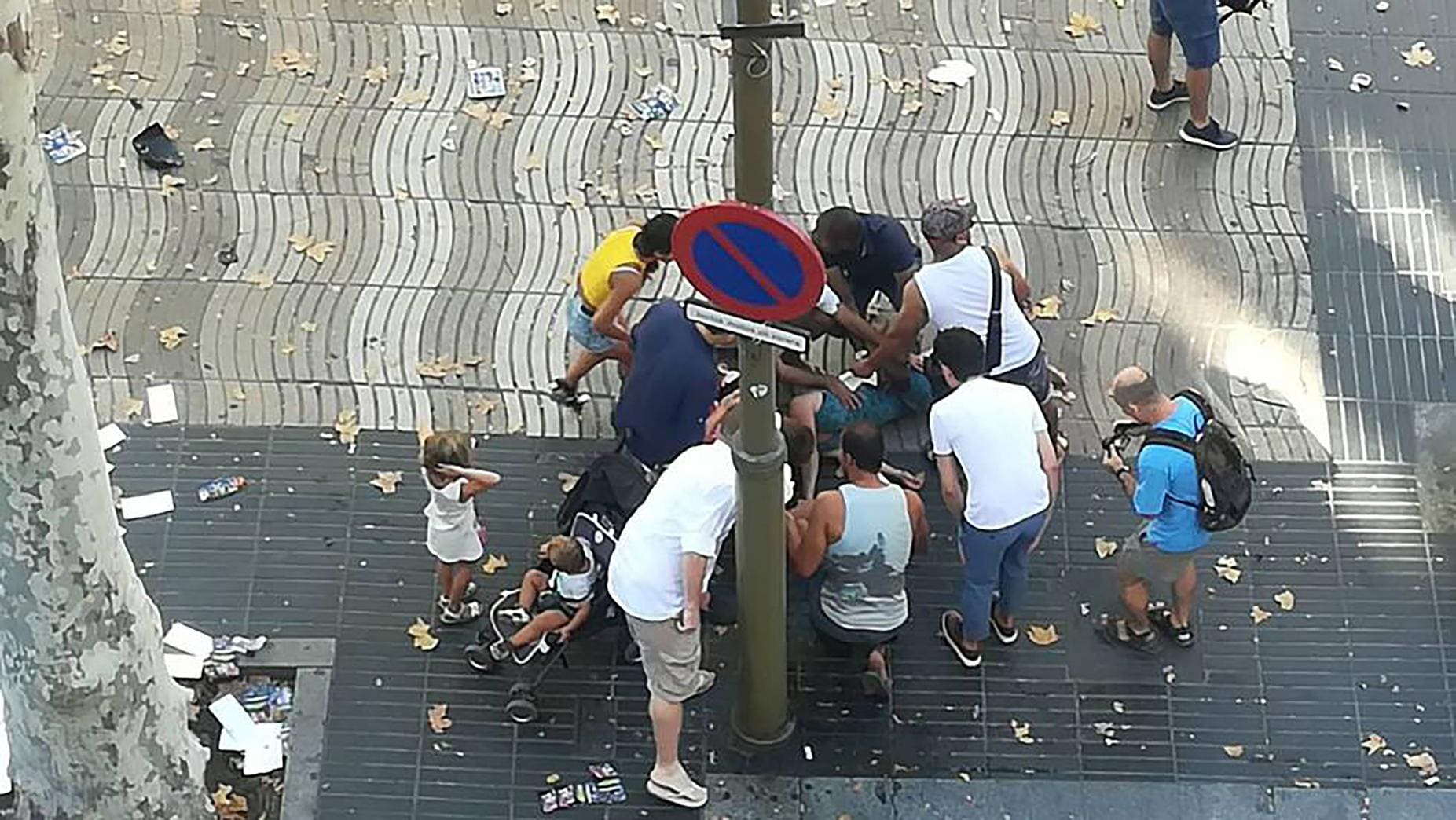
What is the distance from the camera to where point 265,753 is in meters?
8.18

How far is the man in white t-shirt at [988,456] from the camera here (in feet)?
25.8

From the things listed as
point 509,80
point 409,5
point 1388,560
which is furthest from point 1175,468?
point 409,5

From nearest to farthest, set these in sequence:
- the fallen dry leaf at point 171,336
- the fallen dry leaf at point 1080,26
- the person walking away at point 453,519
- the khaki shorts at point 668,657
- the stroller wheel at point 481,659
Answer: the khaki shorts at point 668,657
the person walking away at point 453,519
the stroller wheel at point 481,659
the fallen dry leaf at point 171,336
the fallen dry leaf at point 1080,26

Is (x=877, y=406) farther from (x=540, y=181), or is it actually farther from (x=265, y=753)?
(x=265, y=753)

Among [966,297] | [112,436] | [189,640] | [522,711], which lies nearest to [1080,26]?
[966,297]

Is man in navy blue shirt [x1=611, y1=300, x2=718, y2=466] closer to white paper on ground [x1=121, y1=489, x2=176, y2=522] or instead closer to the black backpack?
the black backpack

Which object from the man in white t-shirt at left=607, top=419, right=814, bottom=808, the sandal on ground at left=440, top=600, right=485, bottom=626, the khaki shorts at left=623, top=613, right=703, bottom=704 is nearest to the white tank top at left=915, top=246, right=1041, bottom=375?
the man in white t-shirt at left=607, top=419, right=814, bottom=808

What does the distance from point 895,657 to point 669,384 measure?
4.88 ft

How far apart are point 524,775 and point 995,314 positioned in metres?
2.65

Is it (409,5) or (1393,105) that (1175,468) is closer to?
(1393,105)

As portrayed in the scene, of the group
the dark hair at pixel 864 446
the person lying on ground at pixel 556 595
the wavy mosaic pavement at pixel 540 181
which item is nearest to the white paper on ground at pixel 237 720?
the person lying on ground at pixel 556 595

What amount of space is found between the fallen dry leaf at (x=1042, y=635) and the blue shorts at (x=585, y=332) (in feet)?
7.10

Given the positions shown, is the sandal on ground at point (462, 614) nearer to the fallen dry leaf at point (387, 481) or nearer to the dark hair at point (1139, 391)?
the fallen dry leaf at point (387, 481)

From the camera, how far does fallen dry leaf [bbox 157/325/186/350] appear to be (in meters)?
9.59
